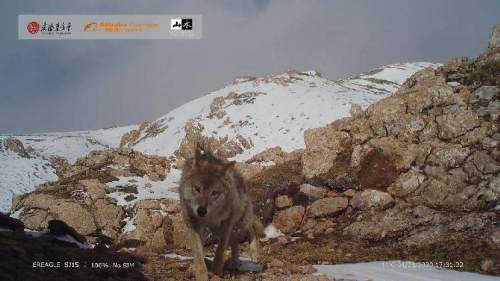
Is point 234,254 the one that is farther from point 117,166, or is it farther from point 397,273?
point 117,166

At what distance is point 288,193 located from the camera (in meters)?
21.6

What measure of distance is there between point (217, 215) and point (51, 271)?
3357 mm

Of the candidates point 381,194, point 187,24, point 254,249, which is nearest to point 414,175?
point 381,194

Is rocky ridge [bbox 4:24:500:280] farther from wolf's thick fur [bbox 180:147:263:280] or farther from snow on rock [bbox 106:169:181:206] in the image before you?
wolf's thick fur [bbox 180:147:263:280]

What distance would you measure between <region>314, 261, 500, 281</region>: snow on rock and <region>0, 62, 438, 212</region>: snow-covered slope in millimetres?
38145

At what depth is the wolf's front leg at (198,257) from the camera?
8712 mm

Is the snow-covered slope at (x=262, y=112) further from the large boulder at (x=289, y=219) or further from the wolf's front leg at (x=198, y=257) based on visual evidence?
the wolf's front leg at (x=198, y=257)

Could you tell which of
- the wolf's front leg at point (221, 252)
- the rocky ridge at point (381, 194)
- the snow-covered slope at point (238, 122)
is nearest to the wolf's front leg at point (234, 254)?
the wolf's front leg at point (221, 252)

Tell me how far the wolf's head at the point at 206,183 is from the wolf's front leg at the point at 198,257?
62cm

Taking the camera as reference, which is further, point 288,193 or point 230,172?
point 288,193

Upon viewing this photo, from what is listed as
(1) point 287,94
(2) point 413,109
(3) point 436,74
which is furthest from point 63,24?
(1) point 287,94

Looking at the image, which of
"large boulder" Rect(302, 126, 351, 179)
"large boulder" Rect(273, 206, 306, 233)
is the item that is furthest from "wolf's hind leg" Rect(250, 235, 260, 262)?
"large boulder" Rect(302, 126, 351, 179)

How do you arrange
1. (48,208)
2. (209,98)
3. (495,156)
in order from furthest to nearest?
(209,98), (48,208), (495,156)

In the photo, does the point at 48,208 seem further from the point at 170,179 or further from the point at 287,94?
the point at 287,94
